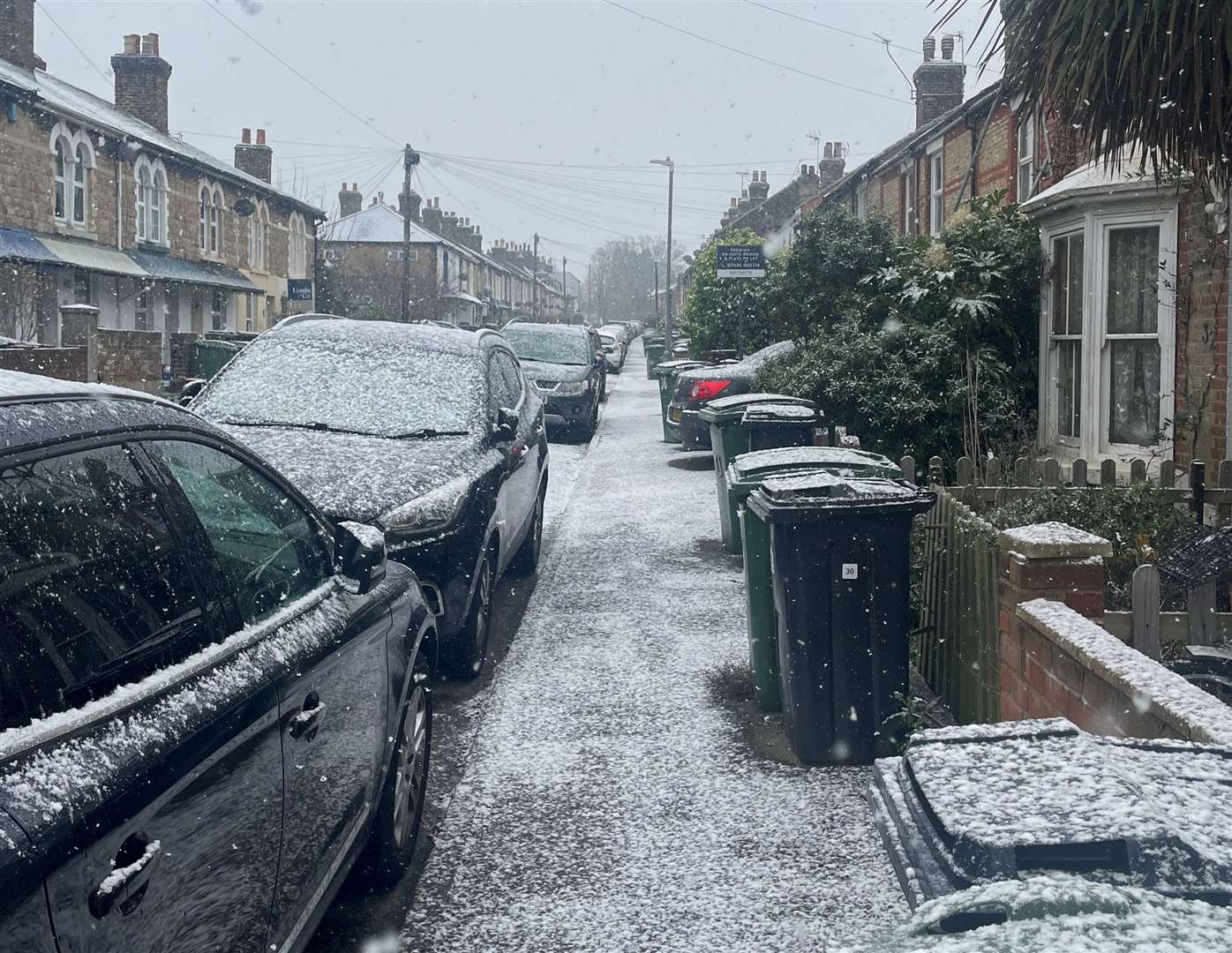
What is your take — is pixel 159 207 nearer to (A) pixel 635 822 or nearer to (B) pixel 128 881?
(A) pixel 635 822

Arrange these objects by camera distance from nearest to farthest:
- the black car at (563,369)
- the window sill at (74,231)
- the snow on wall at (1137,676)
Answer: the snow on wall at (1137,676) → the black car at (563,369) → the window sill at (74,231)

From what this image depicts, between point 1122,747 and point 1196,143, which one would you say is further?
point 1196,143

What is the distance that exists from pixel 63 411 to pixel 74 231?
1091 inches

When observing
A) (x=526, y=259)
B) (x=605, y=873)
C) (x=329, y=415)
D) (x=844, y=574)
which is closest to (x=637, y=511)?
(x=329, y=415)

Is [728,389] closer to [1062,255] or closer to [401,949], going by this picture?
[1062,255]

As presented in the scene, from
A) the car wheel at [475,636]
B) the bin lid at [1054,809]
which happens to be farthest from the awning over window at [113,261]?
the bin lid at [1054,809]

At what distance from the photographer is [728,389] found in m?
16.4

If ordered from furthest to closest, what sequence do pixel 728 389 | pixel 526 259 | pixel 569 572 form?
1. pixel 526 259
2. pixel 728 389
3. pixel 569 572

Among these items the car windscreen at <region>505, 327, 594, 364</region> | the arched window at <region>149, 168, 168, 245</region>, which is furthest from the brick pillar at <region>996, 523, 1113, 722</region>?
the arched window at <region>149, 168, 168, 245</region>

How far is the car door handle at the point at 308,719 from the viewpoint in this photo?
292cm

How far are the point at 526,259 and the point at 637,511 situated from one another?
118 m

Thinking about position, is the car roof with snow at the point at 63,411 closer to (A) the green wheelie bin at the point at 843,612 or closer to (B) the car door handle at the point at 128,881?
(B) the car door handle at the point at 128,881

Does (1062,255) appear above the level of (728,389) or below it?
above

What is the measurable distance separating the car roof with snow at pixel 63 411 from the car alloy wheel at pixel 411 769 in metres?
1.61
